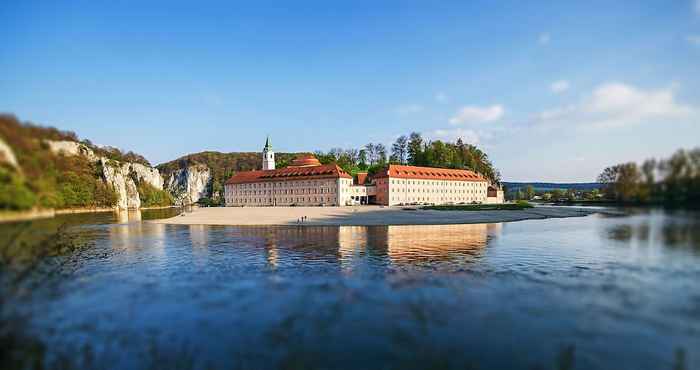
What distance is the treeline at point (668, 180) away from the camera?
26.4m

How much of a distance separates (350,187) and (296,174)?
18.5 metres

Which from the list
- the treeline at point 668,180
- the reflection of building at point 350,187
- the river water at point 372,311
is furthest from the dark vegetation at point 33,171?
the reflection of building at point 350,187

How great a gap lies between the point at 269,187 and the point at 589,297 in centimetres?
10877

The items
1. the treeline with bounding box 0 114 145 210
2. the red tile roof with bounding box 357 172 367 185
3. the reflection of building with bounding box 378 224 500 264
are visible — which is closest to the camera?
the treeline with bounding box 0 114 145 210

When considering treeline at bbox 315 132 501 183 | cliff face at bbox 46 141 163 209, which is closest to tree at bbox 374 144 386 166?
treeline at bbox 315 132 501 183

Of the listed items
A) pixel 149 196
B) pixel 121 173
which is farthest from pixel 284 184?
pixel 149 196

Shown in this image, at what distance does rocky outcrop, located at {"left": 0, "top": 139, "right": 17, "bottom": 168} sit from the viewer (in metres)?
8.30

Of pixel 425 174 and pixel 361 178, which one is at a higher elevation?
pixel 425 174

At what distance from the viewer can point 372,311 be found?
1323 cm

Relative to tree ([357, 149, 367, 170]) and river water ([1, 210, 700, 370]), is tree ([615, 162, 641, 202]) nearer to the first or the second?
river water ([1, 210, 700, 370])

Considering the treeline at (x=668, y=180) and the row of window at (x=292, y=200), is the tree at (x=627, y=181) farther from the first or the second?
the row of window at (x=292, y=200)

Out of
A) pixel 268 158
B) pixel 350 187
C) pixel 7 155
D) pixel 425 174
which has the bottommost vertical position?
pixel 7 155

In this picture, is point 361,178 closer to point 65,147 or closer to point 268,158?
point 268,158

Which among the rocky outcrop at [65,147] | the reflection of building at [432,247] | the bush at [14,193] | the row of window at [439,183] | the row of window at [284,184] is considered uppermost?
the row of window at [284,184]
